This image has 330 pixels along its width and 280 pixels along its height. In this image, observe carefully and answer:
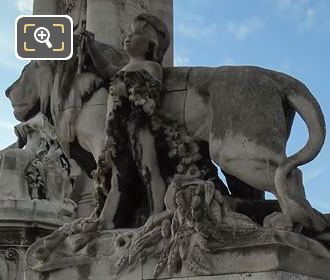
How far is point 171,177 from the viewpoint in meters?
5.73

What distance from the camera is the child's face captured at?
5.99 metres

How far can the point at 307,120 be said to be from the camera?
5500mm

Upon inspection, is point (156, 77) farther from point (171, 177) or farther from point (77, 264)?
point (77, 264)

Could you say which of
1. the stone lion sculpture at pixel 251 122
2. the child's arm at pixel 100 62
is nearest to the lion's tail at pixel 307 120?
the stone lion sculpture at pixel 251 122

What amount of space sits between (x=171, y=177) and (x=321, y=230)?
4.08ft

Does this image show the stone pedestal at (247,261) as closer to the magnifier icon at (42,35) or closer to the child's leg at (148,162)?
the child's leg at (148,162)

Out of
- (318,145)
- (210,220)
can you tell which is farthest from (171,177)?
(318,145)

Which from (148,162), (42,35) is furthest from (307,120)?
(42,35)

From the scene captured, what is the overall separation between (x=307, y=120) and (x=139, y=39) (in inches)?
61.4

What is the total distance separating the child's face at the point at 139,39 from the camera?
19.6ft

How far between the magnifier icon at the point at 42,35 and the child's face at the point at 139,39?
2.16m

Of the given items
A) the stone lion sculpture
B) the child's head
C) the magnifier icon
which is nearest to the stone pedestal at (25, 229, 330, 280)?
the stone lion sculpture

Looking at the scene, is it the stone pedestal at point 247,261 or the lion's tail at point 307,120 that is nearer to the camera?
the stone pedestal at point 247,261

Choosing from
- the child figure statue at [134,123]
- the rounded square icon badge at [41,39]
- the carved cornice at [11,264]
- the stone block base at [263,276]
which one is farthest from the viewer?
the carved cornice at [11,264]
